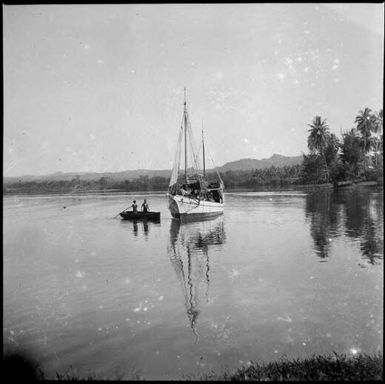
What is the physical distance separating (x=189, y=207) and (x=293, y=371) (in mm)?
19213

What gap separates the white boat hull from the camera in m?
23.8

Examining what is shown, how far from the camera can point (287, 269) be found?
35.9 feet

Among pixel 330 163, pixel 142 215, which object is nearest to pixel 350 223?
pixel 330 163

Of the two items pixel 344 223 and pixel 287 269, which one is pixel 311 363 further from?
pixel 344 223

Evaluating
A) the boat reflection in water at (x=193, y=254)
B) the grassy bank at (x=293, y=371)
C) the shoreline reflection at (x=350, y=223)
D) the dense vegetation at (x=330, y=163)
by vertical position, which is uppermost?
the dense vegetation at (x=330, y=163)

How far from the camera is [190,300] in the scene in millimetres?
8648

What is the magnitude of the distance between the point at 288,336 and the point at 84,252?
34.1 ft

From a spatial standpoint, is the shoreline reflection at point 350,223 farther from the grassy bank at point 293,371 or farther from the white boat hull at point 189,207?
the white boat hull at point 189,207

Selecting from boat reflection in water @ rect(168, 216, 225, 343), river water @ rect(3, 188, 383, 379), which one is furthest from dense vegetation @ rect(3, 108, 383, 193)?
boat reflection in water @ rect(168, 216, 225, 343)

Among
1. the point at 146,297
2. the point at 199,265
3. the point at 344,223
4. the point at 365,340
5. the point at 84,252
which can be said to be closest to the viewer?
the point at 365,340

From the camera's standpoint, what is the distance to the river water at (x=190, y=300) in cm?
629

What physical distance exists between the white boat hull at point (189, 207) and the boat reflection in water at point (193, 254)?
24.5 inches

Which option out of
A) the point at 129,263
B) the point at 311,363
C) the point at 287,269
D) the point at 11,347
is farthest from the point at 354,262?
the point at 11,347

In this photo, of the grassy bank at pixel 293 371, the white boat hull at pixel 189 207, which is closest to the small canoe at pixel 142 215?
the white boat hull at pixel 189 207
